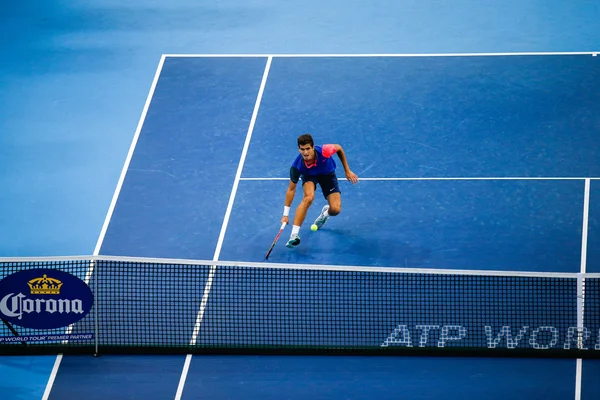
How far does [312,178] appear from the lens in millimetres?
14453

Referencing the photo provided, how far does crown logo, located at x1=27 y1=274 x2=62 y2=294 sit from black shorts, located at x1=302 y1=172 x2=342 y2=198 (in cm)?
393

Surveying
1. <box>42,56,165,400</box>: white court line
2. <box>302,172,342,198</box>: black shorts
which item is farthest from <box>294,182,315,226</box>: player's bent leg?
<box>42,56,165,400</box>: white court line

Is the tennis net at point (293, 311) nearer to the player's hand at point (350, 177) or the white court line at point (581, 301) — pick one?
the white court line at point (581, 301)

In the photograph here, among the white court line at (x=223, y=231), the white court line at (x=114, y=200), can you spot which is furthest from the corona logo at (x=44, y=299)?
the white court line at (x=223, y=231)

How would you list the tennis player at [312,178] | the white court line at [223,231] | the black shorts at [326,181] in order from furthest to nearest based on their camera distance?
the black shorts at [326,181], the tennis player at [312,178], the white court line at [223,231]

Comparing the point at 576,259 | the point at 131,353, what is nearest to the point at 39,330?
the point at 131,353

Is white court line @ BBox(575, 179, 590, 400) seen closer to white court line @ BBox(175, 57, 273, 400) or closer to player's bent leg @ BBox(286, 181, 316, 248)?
player's bent leg @ BBox(286, 181, 316, 248)

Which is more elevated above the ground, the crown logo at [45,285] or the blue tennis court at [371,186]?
the blue tennis court at [371,186]

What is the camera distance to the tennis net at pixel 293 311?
1212 cm

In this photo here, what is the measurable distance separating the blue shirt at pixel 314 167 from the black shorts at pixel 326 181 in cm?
7

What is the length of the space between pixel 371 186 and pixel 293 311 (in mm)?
3521

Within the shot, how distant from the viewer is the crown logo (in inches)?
467

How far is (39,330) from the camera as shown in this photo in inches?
498

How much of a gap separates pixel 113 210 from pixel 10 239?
150 cm
